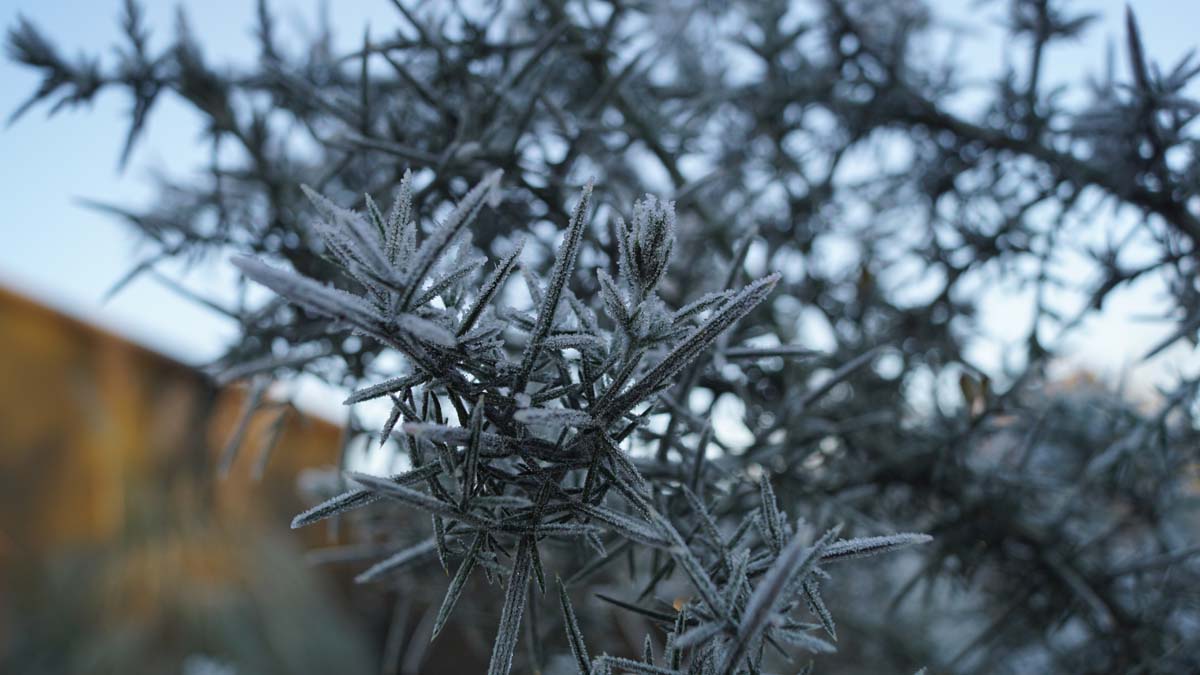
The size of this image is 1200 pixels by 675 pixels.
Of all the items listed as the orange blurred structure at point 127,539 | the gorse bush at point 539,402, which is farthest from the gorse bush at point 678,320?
the orange blurred structure at point 127,539

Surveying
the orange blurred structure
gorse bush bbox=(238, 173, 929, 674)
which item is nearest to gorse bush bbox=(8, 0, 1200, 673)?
gorse bush bbox=(238, 173, 929, 674)

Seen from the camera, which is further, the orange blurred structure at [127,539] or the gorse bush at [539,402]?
the orange blurred structure at [127,539]

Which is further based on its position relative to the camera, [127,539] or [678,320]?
[127,539]

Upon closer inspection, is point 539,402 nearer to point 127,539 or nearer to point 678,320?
point 678,320

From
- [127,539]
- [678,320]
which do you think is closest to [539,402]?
[678,320]

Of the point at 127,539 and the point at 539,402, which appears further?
the point at 127,539

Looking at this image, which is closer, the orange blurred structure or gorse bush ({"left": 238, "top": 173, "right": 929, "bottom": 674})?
gorse bush ({"left": 238, "top": 173, "right": 929, "bottom": 674})

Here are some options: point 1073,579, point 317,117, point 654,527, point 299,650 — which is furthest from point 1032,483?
point 299,650

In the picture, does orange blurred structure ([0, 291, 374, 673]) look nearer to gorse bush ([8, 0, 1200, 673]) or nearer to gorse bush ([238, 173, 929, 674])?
gorse bush ([8, 0, 1200, 673])

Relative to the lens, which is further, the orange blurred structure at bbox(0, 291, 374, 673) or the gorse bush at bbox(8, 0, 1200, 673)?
the orange blurred structure at bbox(0, 291, 374, 673)

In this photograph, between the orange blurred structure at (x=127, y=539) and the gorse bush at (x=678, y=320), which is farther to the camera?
the orange blurred structure at (x=127, y=539)

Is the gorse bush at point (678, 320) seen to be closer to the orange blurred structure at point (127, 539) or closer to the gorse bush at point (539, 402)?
the gorse bush at point (539, 402)
